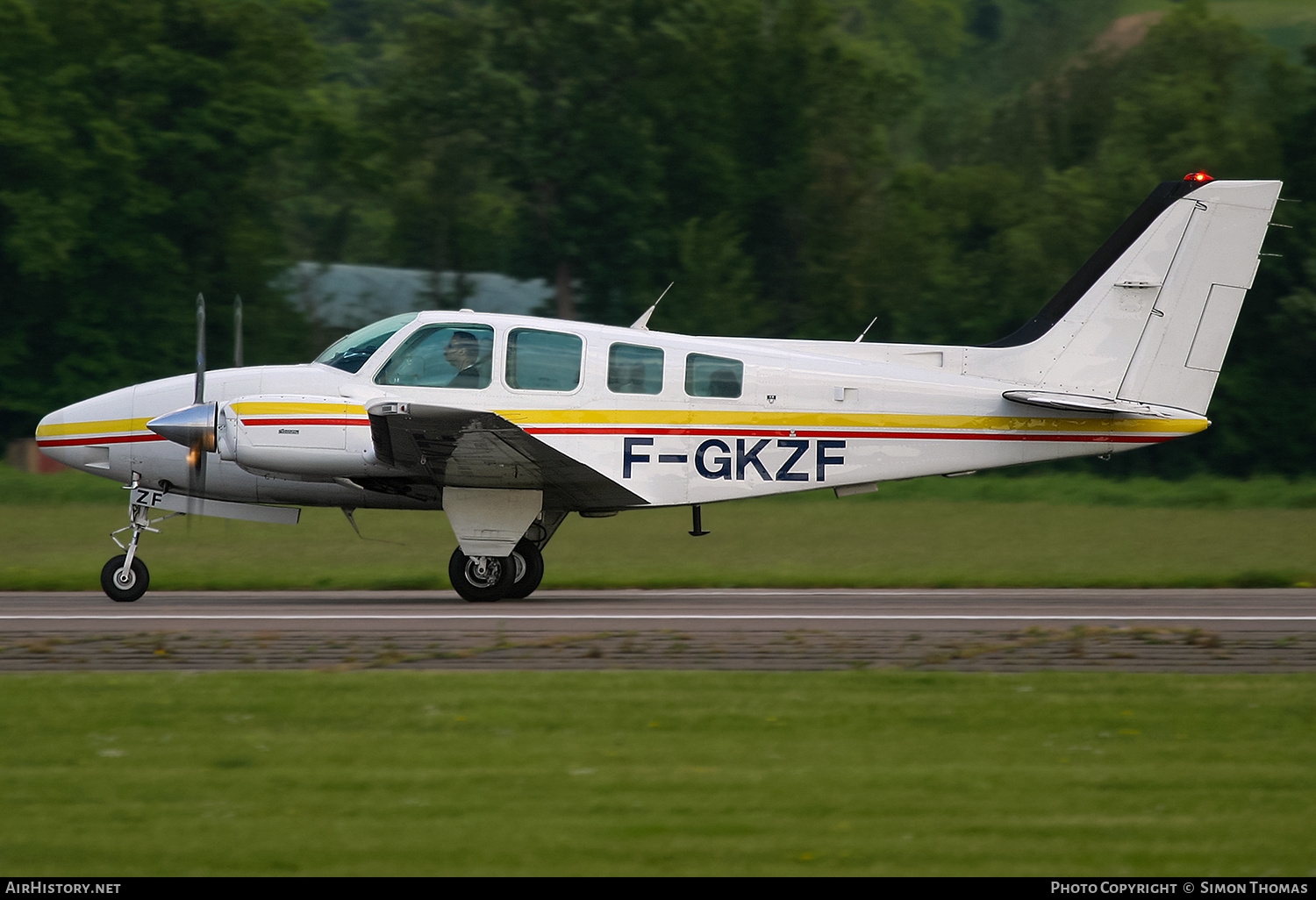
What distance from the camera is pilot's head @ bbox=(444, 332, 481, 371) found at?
490 inches

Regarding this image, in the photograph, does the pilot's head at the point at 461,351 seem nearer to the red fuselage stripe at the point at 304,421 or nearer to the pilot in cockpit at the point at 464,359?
the pilot in cockpit at the point at 464,359

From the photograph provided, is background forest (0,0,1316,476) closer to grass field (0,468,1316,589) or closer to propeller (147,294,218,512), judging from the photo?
grass field (0,468,1316,589)

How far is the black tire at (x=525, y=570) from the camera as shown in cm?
1291

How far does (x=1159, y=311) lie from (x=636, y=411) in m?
5.05

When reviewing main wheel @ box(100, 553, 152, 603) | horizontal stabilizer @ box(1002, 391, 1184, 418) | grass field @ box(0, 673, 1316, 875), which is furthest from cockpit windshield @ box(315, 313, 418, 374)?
horizontal stabilizer @ box(1002, 391, 1184, 418)

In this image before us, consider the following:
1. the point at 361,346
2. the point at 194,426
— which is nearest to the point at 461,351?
the point at 361,346

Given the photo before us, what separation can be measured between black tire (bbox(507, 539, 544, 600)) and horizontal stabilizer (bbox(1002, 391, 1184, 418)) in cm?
455

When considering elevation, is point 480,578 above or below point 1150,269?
below

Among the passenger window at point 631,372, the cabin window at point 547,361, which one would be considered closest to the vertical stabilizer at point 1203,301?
the passenger window at point 631,372

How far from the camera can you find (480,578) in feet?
41.9

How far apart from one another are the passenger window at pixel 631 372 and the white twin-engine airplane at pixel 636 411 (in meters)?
0.02
